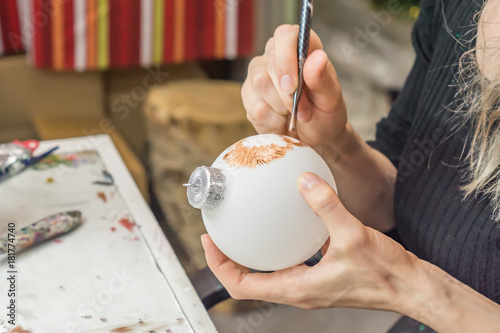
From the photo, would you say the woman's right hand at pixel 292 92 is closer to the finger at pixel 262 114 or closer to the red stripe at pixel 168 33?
the finger at pixel 262 114

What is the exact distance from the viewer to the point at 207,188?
0.57 m

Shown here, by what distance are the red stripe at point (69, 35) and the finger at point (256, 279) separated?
1.69 meters

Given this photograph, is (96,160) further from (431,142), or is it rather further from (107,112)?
(107,112)

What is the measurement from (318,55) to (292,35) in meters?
0.05

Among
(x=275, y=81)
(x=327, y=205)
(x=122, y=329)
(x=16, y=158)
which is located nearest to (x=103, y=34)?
(x=16, y=158)

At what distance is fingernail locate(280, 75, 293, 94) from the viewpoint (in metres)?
0.67

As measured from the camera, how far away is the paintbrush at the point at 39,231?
0.76m

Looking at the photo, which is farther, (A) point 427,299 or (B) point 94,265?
(B) point 94,265

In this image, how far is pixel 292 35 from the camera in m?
0.69

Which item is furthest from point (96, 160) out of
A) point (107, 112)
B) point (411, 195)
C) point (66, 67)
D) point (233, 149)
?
point (107, 112)

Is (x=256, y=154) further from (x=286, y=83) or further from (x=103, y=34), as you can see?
(x=103, y=34)

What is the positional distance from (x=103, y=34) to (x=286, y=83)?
1660 millimetres

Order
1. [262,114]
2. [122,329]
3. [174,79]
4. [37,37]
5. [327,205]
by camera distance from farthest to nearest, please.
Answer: [174,79], [37,37], [262,114], [122,329], [327,205]

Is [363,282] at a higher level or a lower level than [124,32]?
higher
